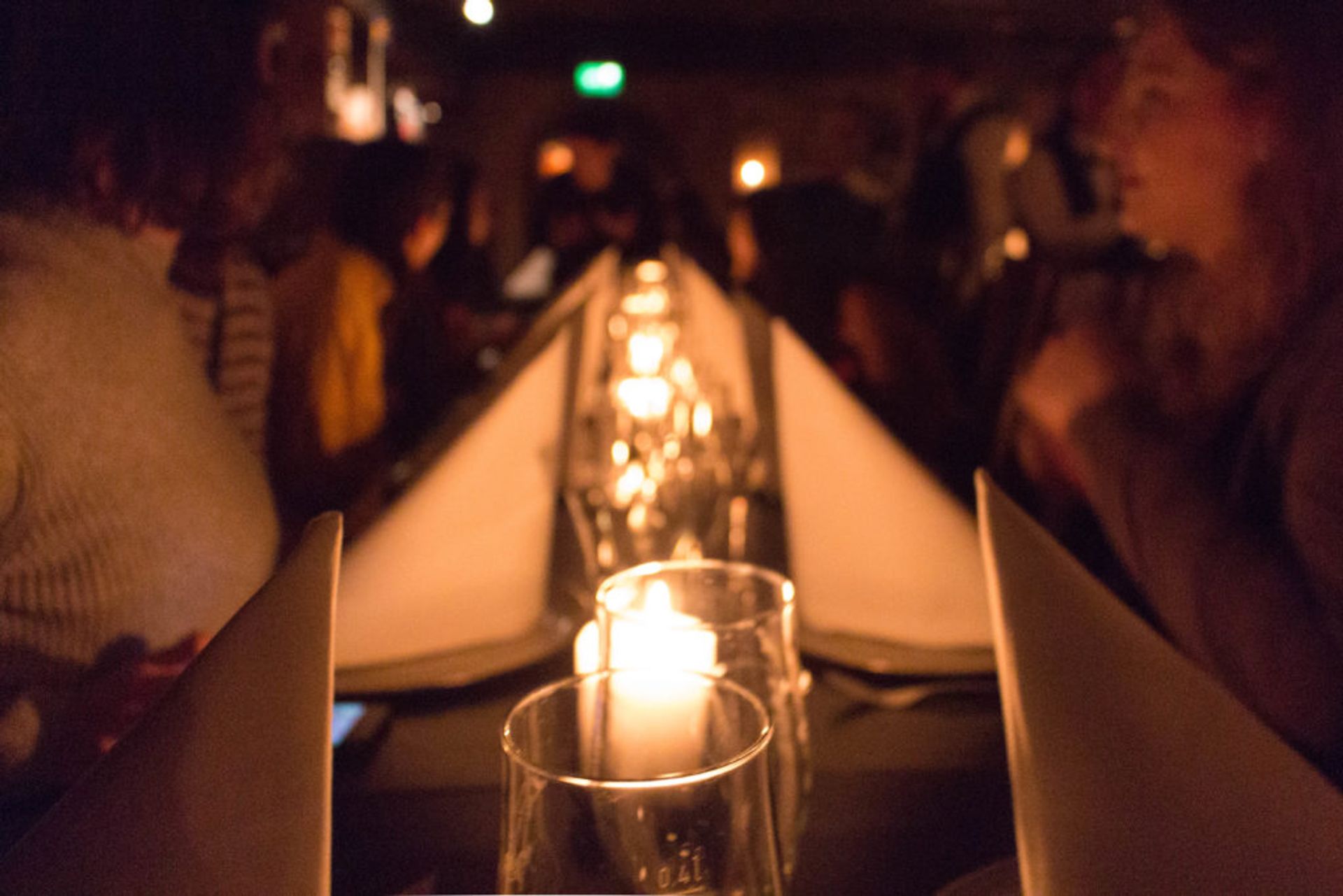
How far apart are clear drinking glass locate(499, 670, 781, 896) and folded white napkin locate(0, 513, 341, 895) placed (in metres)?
0.07

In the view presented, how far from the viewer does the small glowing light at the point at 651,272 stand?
3.21 metres

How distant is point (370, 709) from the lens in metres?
0.69

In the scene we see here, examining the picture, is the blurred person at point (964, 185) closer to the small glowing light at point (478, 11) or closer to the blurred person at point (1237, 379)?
the blurred person at point (1237, 379)

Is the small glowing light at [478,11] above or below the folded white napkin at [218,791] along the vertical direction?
above

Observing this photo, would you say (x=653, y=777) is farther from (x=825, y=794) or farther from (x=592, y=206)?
(x=592, y=206)

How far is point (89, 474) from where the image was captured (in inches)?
22.1

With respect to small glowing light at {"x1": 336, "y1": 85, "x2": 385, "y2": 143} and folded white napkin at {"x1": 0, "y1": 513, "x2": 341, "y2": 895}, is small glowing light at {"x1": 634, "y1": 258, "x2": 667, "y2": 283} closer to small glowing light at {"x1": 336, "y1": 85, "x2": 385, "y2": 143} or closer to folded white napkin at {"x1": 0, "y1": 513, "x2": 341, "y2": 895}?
folded white napkin at {"x1": 0, "y1": 513, "x2": 341, "y2": 895}

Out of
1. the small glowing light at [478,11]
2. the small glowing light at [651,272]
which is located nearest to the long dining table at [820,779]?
the small glowing light at [651,272]

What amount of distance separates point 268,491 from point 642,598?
427 millimetres

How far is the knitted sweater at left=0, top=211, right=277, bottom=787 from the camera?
0.53m

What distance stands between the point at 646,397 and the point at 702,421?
82 mm

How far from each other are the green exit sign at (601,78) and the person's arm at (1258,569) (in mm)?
11217

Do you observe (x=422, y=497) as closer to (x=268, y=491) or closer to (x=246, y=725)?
(x=268, y=491)

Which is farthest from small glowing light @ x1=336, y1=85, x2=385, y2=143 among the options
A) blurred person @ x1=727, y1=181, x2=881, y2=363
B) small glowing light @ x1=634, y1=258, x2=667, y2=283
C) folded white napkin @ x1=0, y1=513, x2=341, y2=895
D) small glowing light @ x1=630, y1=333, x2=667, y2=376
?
folded white napkin @ x1=0, y1=513, x2=341, y2=895
